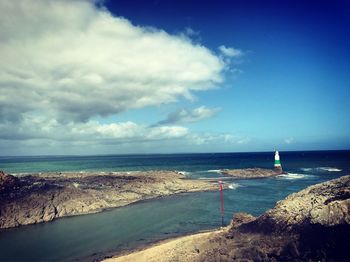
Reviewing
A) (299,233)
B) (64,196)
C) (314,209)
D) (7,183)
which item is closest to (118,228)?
(64,196)

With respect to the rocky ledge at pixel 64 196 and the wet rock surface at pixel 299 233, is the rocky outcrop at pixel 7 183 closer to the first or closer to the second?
the rocky ledge at pixel 64 196

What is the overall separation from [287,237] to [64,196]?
32.6 meters

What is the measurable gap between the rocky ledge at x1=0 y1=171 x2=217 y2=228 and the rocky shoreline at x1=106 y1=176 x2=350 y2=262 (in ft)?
63.3

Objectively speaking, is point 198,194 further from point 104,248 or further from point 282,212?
point 282,212

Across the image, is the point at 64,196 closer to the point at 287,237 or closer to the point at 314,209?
the point at 287,237

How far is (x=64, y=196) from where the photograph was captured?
44.5m

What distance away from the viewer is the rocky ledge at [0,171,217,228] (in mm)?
38281

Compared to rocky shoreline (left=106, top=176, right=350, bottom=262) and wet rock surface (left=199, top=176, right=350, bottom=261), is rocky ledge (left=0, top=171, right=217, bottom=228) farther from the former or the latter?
wet rock surface (left=199, top=176, right=350, bottom=261)

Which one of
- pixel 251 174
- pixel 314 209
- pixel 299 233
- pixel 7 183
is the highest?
pixel 7 183

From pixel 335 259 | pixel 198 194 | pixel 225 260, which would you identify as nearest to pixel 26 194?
pixel 198 194

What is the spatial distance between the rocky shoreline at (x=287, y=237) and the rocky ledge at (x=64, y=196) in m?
19.3

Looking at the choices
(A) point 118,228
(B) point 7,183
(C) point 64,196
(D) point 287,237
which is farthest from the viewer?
(C) point 64,196

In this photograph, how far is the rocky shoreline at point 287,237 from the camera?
747 inches

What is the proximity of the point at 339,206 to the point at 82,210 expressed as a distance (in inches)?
1280
